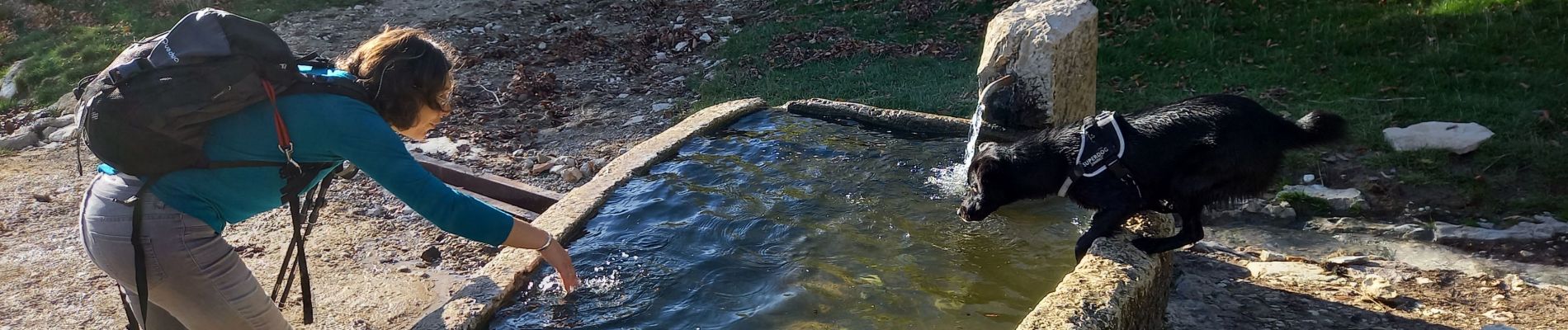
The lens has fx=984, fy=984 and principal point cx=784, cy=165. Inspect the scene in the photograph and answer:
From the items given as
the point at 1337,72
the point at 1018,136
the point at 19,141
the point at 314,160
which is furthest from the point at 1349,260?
the point at 19,141

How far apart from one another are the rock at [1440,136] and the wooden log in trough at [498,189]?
474 cm

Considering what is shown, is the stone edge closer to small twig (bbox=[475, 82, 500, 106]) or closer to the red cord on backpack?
the red cord on backpack

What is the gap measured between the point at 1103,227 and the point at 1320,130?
0.97 metres

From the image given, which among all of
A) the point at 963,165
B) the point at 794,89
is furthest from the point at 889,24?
the point at 963,165

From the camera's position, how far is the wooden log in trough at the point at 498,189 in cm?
562

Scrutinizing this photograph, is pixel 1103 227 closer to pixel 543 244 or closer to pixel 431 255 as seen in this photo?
pixel 543 244

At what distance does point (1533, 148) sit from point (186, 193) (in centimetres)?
617

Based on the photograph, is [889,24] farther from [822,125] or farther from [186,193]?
[186,193]

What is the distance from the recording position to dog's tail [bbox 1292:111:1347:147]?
3.85m

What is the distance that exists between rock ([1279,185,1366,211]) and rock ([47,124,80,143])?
28.5 ft

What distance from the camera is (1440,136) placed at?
214 inches

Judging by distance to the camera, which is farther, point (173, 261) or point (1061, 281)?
point (1061, 281)

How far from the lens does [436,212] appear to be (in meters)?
2.73

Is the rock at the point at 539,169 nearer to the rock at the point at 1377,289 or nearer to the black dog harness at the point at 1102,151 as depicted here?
the black dog harness at the point at 1102,151
